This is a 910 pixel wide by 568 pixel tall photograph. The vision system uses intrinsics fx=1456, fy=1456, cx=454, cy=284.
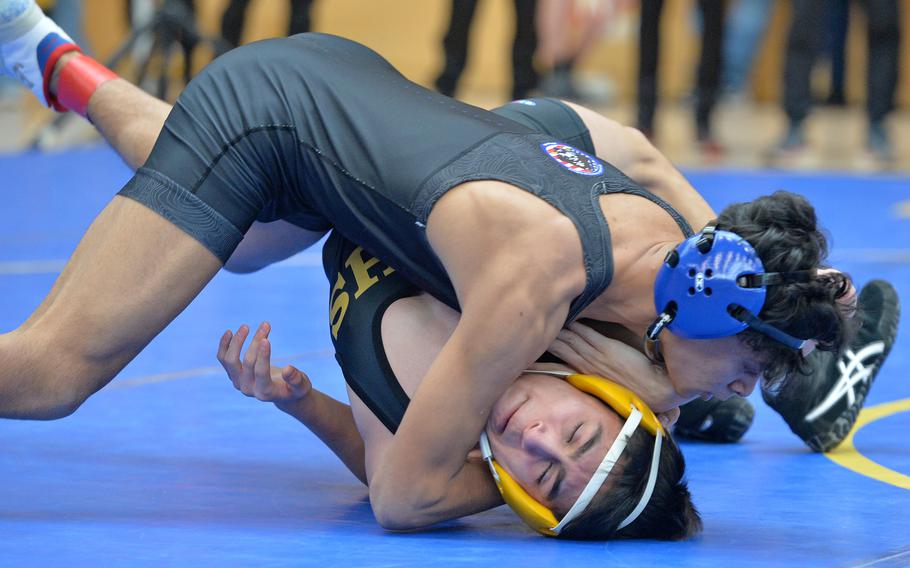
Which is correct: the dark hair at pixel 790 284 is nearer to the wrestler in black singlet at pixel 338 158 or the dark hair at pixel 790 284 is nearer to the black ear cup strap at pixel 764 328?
A: the black ear cup strap at pixel 764 328

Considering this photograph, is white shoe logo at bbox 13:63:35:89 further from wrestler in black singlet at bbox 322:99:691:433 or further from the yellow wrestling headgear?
the yellow wrestling headgear

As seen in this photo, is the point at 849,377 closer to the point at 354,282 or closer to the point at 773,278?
the point at 773,278

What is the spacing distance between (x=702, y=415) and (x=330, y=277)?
871mm

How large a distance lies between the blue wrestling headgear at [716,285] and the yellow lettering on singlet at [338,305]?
2.11ft

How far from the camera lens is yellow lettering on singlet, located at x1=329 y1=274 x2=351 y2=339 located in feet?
9.14

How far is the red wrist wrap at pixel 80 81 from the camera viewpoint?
129 inches

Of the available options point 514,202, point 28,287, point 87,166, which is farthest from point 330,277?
point 87,166

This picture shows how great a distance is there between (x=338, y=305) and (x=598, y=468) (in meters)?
0.67

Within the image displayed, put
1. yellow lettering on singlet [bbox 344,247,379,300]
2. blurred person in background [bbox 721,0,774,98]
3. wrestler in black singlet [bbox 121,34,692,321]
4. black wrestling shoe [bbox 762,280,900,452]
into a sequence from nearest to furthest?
wrestler in black singlet [bbox 121,34,692,321] < yellow lettering on singlet [bbox 344,247,379,300] < black wrestling shoe [bbox 762,280,900,452] < blurred person in background [bbox 721,0,774,98]

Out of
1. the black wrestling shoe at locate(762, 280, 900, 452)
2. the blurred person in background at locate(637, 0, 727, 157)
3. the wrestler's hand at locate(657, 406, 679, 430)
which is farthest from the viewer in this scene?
the blurred person in background at locate(637, 0, 727, 157)

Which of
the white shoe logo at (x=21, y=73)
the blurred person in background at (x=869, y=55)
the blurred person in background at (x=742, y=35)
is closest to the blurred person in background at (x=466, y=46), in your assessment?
the blurred person in background at (x=869, y=55)

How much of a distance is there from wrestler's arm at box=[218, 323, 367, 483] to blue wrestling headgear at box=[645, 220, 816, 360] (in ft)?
2.31

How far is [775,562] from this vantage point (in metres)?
2.34

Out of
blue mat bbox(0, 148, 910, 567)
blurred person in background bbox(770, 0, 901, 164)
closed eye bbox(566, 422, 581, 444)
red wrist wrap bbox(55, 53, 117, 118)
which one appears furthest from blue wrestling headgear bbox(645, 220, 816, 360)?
blurred person in background bbox(770, 0, 901, 164)
